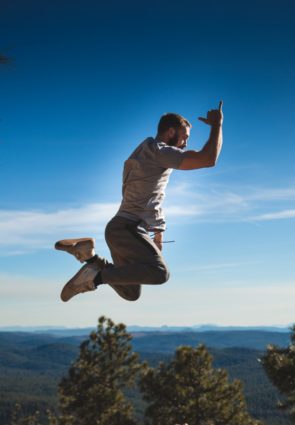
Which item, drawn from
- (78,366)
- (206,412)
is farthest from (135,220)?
(78,366)

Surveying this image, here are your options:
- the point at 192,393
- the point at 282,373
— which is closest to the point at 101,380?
the point at 192,393

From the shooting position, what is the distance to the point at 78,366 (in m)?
36.3

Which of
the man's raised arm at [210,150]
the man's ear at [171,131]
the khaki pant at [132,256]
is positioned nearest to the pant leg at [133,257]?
the khaki pant at [132,256]

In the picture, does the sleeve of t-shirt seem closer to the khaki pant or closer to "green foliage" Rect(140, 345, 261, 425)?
the khaki pant

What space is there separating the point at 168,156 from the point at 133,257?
996mm

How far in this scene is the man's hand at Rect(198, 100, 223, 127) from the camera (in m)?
4.39

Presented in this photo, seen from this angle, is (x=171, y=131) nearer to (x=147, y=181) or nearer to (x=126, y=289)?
→ (x=147, y=181)

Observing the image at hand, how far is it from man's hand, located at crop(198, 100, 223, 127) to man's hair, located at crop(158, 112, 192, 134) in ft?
1.07

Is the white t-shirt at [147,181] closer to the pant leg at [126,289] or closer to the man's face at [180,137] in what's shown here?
the man's face at [180,137]

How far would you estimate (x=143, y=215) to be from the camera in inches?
189

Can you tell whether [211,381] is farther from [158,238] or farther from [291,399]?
[158,238]

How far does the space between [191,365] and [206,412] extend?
2999mm

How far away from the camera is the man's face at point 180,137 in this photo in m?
4.79

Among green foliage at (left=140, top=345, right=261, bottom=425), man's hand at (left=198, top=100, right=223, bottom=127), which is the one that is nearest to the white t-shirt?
man's hand at (left=198, top=100, right=223, bottom=127)
